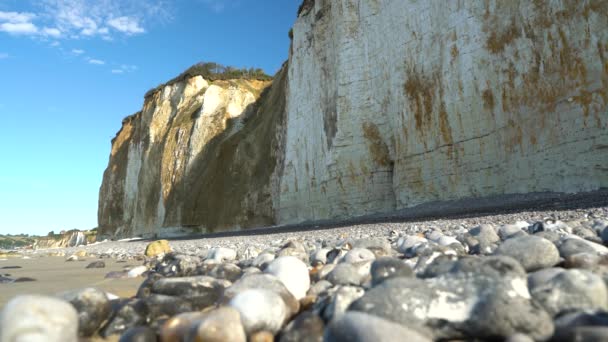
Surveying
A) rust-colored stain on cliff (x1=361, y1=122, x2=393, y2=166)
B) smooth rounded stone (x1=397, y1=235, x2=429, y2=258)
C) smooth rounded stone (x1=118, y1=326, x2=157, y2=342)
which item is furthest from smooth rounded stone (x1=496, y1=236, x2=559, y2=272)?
rust-colored stain on cliff (x1=361, y1=122, x2=393, y2=166)

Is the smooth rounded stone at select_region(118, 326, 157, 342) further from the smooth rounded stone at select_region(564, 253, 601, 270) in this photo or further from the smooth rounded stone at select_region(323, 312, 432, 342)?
the smooth rounded stone at select_region(564, 253, 601, 270)

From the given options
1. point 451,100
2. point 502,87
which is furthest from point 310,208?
point 502,87

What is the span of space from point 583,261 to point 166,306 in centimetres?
236

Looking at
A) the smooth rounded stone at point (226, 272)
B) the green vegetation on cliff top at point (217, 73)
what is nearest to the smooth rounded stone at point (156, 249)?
the smooth rounded stone at point (226, 272)

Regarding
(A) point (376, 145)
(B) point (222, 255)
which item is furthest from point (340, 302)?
(A) point (376, 145)

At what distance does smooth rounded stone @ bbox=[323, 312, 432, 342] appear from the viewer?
1.29 meters

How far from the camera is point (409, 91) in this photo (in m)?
13.9

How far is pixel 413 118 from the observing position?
1380 centimetres

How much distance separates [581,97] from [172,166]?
25.4m

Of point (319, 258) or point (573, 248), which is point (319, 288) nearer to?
point (319, 258)

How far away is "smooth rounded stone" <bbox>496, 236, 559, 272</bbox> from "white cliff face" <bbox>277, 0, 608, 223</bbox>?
7.97 meters

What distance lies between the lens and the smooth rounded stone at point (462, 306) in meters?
1.49

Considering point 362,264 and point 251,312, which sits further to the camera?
point 362,264

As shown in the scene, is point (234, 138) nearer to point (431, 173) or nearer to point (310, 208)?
point (310, 208)
